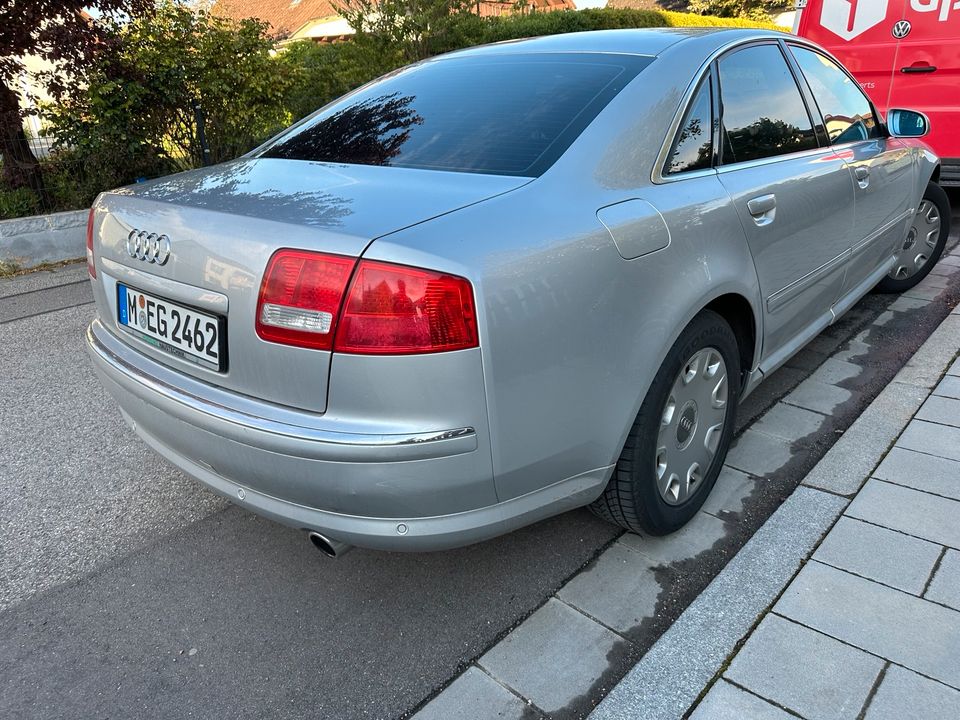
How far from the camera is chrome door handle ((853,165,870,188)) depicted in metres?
3.27

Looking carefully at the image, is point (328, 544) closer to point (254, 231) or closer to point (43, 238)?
point (254, 231)

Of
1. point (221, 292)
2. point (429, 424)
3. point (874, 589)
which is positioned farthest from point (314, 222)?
point (874, 589)

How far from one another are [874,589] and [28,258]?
7016mm

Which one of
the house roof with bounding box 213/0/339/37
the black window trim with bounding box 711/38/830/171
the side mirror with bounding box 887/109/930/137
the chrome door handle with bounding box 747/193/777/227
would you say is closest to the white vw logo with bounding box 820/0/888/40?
the side mirror with bounding box 887/109/930/137

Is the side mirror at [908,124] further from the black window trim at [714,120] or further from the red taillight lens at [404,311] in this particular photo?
the red taillight lens at [404,311]

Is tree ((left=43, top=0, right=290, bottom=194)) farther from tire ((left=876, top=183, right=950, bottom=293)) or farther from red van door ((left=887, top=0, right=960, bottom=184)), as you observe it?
tire ((left=876, top=183, right=950, bottom=293))

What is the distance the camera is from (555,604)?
7.09 ft

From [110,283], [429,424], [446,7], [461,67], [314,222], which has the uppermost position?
[446,7]

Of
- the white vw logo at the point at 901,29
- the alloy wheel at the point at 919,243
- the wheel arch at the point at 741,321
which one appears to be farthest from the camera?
the white vw logo at the point at 901,29

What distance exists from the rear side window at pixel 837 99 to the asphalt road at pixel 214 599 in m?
1.37

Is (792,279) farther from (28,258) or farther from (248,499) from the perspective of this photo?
(28,258)

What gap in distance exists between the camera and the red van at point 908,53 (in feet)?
18.8

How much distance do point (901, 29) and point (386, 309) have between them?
6331 millimetres

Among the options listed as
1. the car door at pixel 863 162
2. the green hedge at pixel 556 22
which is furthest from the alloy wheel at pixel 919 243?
the green hedge at pixel 556 22
